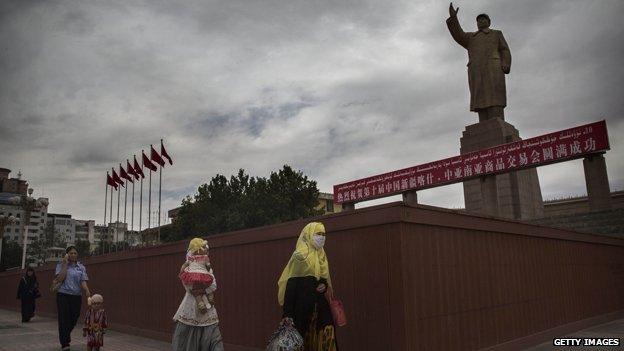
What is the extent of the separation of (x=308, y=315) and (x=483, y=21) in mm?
22917

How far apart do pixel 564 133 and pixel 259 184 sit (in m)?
26.6

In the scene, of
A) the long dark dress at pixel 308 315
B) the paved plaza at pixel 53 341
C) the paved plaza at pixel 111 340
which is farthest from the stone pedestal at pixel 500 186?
the long dark dress at pixel 308 315

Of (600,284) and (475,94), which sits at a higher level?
(475,94)

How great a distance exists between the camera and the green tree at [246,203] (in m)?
39.2

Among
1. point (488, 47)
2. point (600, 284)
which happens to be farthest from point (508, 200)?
point (600, 284)

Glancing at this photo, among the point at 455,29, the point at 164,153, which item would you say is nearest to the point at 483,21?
the point at 455,29

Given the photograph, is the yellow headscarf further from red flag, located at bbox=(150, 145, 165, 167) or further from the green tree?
the green tree

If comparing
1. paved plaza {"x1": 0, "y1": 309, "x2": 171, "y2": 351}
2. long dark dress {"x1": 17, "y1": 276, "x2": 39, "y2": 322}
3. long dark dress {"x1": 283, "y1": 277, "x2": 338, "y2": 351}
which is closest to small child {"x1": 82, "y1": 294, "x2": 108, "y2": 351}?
paved plaza {"x1": 0, "y1": 309, "x2": 171, "y2": 351}

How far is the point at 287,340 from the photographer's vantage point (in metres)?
4.54

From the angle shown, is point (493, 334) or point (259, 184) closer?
point (493, 334)

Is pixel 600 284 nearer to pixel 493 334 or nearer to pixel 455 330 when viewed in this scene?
pixel 493 334

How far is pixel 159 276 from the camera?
10055 millimetres

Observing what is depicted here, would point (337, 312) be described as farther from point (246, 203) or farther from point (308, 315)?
point (246, 203)

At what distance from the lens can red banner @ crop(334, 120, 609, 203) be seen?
64.1ft
